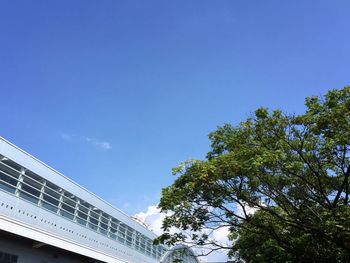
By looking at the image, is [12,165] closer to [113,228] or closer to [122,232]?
[113,228]

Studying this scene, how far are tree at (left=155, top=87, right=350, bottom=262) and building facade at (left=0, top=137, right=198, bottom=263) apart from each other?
2421 millimetres

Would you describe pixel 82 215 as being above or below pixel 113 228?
below

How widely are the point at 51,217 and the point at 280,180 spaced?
1151 centimetres

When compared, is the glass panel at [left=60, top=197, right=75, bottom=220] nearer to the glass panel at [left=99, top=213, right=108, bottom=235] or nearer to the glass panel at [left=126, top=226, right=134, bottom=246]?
the glass panel at [left=99, top=213, right=108, bottom=235]

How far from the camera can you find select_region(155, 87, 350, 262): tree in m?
11.6

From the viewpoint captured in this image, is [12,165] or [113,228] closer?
[12,165]

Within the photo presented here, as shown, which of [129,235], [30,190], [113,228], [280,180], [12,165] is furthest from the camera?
[129,235]

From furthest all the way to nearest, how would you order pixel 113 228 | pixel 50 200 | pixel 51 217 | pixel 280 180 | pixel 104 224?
pixel 113 228, pixel 104 224, pixel 50 200, pixel 51 217, pixel 280 180

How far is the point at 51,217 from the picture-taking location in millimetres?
18625

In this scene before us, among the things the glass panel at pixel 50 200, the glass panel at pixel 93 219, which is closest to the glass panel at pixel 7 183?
the glass panel at pixel 50 200

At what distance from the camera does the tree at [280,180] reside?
11.6 m

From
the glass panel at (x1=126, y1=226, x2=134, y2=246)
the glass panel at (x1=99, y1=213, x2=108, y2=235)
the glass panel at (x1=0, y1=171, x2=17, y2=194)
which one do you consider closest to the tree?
the glass panel at (x1=0, y1=171, x2=17, y2=194)

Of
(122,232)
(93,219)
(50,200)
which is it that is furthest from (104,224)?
(50,200)

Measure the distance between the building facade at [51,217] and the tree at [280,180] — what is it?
242 centimetres
